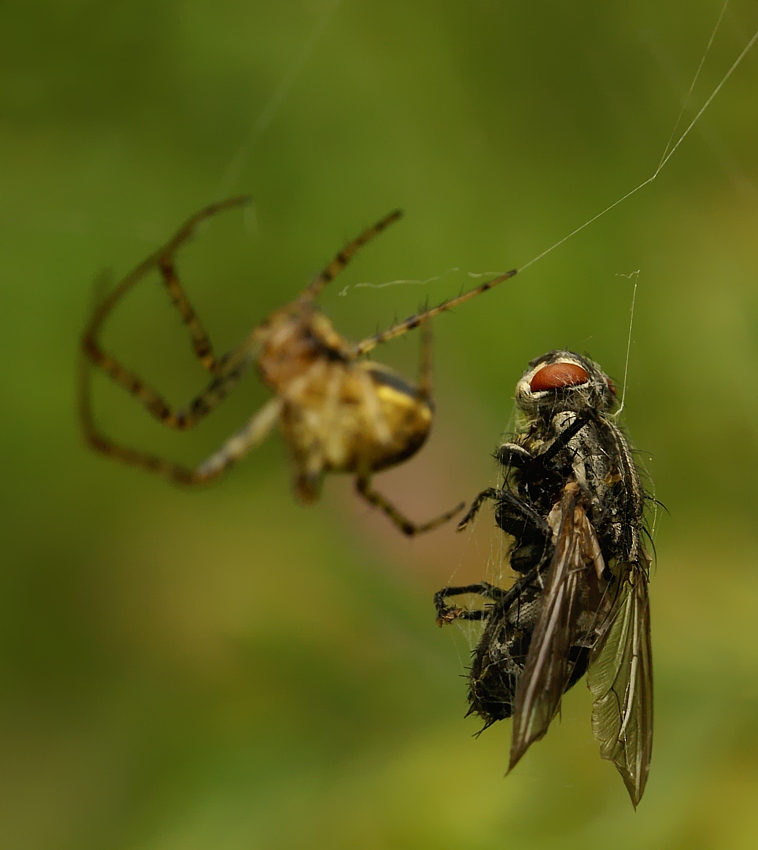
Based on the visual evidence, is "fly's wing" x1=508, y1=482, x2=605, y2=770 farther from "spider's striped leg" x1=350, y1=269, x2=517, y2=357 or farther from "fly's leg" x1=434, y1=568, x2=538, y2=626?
"spider's striped leg" x1=350, y1=269, x2=517, y2=357

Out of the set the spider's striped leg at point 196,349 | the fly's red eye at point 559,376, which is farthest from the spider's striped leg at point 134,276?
the fly's red eye at point 559,376

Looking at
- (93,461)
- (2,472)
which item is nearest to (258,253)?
(93,461)

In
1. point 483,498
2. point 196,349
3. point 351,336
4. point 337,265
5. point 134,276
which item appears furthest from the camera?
point 351,336

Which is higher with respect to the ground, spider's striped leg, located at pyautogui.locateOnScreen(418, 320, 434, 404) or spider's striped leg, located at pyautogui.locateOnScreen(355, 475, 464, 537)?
spider's striped leg, located at pyautogui.locateOnScreen(418, 320, 434, 404)

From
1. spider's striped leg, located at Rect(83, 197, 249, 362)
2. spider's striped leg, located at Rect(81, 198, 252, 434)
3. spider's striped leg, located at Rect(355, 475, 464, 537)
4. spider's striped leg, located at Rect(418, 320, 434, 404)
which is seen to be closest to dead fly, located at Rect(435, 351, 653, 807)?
spider's striped leg, located at Rect(355, 475, 464, 537)

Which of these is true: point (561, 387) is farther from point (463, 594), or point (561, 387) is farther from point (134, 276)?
point (134, 276)

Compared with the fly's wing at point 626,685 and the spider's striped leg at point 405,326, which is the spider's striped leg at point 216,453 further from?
the fly's wing at point 626,685

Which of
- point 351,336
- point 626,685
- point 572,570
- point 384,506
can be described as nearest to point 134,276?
point 384,506
